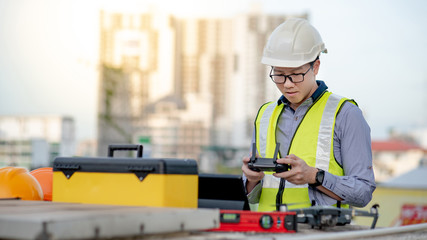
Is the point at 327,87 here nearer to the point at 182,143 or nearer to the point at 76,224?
the point at 76,224

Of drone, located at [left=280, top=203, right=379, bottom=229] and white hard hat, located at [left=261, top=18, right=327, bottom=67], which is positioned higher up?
white hard hat, located at [left=261, top=18, right=327, bottom=67]

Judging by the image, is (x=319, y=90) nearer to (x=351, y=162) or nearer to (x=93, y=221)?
(x=351, y=162)

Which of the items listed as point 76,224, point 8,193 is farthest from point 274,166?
point 76,224

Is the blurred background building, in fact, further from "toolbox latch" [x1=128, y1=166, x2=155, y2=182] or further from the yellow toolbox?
"toolbox latch" [x1=128, y1=166, x2=155, y2=182]

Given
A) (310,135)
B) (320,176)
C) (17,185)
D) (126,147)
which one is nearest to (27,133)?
(310,135)

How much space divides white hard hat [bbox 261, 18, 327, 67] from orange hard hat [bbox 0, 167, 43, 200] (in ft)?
3.65

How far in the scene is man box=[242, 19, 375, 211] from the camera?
8.68 feet

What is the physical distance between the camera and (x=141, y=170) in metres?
1.80

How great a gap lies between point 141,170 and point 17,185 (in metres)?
0.55

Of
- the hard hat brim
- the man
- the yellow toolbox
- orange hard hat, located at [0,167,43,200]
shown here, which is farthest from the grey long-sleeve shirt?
orange hard hat, located at [0,167,43,200]

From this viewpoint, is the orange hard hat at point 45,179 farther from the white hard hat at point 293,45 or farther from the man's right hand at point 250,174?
the white hard hat at point 293,45

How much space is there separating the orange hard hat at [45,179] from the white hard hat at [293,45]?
38.9 inches

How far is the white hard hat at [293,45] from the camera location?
2811 millimetres

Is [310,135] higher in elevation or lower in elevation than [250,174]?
higher
